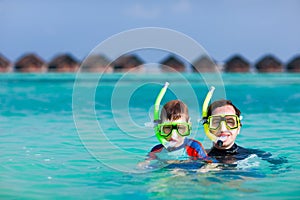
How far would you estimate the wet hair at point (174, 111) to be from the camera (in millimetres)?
4520

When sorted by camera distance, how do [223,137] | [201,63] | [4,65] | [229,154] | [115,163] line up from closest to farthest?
[223,137], [229,154], [201,63], [115,163], [4,65]

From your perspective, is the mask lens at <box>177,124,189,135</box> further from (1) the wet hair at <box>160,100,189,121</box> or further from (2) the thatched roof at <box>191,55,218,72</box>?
(2) the thatched roof at <box>191,55,218,72</box>

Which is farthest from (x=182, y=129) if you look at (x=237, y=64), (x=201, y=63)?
(x=237, y=64)

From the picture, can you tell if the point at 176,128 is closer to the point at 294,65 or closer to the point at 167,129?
the point at 167,129

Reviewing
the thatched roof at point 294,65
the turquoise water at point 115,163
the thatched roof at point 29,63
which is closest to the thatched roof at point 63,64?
the thatched roof at point 29,63

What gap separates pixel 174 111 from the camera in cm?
454

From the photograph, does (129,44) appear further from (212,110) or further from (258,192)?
(258,192)

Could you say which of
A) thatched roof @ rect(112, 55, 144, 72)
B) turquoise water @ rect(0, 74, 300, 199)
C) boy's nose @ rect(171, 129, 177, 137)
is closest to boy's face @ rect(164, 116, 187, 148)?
boy's nose @ rect(171, 129, 177, 137)

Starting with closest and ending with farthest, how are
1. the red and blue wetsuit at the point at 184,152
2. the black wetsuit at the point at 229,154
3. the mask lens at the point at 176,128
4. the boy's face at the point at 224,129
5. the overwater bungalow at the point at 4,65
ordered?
the mask lens at the point at 176,128
the red and blue wetsuit at the point at 184,152
the boy's face at the point at 224,129
the black wetsuit at the point at 229,154
the overwater bungalow at the point at 4,65

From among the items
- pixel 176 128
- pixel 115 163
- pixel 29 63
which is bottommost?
pixel 115 163

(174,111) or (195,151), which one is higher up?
(174,111)

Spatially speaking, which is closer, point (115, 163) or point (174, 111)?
point (174, 111)

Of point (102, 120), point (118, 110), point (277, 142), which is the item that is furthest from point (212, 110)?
point (118, 110)

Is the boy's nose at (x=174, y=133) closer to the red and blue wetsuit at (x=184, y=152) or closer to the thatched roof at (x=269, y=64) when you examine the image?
the red and blue wetsuit at (x=184, y=152)
